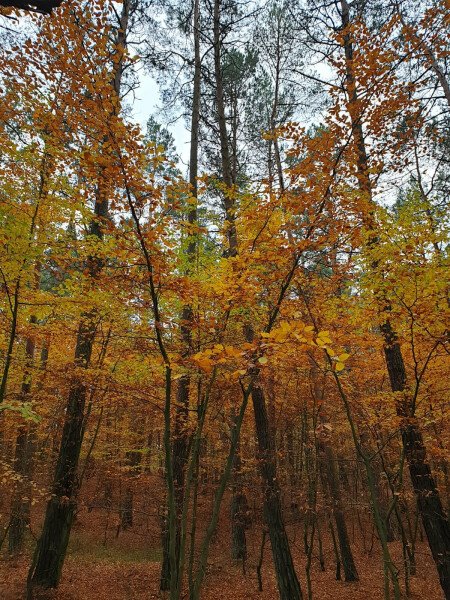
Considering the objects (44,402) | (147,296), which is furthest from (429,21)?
(44,402)

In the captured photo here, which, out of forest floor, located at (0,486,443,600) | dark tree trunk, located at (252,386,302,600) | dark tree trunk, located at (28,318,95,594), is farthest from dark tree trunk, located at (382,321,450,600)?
dark tree trunk, located at (28,318,95,594)

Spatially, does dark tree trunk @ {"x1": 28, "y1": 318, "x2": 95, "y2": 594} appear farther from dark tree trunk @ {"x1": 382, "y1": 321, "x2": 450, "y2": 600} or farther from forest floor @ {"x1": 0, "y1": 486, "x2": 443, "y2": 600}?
dark tree trunk @ {"x1": 382, "y1": 321, "x2": 450, "y2": 600}

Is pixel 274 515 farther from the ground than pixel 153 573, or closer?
farther from the ground

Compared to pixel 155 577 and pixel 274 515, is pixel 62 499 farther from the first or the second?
pixel 155 577

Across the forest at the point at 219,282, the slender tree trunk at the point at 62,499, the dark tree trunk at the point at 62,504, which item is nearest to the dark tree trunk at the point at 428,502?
the forest at the point at 219,282

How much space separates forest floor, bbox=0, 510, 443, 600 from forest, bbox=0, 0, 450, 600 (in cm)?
10

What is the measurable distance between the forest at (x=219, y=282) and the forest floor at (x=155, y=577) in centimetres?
10

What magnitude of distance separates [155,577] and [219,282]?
8272mm

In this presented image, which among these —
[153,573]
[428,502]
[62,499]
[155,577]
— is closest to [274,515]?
[428,502]

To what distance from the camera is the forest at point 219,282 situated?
3498mm

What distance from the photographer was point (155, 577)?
8.79 meters

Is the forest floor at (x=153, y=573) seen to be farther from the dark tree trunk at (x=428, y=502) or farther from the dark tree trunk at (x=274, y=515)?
the dark tree trunk at (x=428, y=502)

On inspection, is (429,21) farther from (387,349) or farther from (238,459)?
(238,459)

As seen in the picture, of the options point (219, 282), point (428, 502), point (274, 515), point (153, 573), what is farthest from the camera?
point (153, 573)
